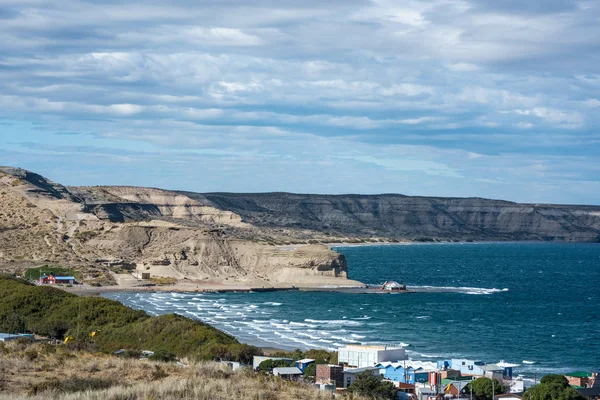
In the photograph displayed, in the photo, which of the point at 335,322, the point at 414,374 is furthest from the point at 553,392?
the point at 335,322

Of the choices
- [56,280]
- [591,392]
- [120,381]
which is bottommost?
[591,392]

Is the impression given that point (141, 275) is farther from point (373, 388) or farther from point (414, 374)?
point (373, 388)

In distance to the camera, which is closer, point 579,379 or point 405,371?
point 405,371

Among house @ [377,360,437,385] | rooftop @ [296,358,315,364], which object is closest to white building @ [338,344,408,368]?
house @ [377,360,437,385]

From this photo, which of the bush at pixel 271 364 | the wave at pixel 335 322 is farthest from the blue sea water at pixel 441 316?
the bush at pixel 271 364

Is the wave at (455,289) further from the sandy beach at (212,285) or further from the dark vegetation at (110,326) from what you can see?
the dark vegetation at (110,326)

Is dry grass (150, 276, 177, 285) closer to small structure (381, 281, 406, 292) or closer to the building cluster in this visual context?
small structure (381, 281, 406, 292)

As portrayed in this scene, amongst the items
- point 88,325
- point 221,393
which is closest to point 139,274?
point 88,325
